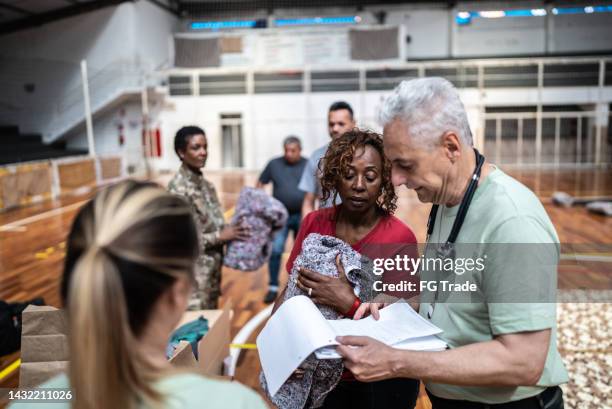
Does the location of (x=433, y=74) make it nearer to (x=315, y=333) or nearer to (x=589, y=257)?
(x=589, y=257)

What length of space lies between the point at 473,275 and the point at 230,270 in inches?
203

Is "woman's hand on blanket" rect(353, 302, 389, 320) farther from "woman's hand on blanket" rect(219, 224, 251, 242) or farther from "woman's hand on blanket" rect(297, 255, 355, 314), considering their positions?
"woman's hand on blanket" rect(219, 224, 251, 242)

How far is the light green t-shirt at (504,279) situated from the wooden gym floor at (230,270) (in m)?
1.01

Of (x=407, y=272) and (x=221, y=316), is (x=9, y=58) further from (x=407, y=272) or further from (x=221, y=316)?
(x=407, y=272)

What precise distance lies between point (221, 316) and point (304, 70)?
16.1 meters

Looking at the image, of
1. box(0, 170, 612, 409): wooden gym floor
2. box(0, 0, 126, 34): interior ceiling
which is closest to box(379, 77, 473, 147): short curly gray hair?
box(0, 170, 612, 409): wooden gym floor

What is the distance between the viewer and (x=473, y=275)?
1174mm

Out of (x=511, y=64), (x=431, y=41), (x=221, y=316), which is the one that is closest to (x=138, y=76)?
(x=431, y=41)

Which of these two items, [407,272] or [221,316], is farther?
[221,316]

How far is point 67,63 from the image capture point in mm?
17766

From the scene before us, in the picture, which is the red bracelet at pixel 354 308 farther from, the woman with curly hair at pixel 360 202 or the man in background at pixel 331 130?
the man in background at pixel 331 130

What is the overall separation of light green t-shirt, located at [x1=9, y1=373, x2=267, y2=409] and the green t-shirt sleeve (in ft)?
1.90

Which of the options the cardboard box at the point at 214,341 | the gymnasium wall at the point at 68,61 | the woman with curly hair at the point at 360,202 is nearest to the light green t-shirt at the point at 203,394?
the woman with curly hair at the point at 360,202

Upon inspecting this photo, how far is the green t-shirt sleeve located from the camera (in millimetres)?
1055
